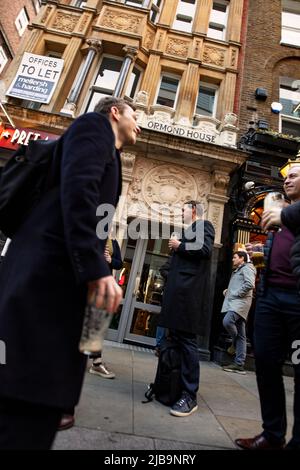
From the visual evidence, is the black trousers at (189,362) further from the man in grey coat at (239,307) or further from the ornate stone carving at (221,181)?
the ornate stone carving at (221,181)

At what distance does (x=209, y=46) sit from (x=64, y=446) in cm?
1170

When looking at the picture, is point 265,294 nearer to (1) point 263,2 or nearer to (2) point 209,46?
(2) point 209,46

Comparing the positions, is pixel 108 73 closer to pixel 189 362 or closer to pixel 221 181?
pixel 221 181

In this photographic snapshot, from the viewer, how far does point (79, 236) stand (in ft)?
3.66

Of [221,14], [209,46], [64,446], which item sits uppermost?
[221,14]

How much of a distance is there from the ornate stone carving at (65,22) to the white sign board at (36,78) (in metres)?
1.95

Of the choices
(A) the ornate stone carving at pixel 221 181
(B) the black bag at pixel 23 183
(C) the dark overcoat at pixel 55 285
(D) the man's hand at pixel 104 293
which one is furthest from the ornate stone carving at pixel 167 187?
(D) the man's hand at pixel 104 293

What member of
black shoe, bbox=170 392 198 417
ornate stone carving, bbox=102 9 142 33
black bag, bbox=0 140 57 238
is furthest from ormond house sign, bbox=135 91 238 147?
black bag, bbox=0 140 57 238

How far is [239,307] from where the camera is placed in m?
5.48

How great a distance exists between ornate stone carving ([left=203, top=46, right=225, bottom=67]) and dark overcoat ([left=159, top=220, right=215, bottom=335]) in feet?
29.0

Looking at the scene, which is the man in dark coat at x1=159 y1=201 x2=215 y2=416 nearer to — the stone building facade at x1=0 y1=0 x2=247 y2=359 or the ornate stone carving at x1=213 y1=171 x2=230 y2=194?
the stone building facade at x1=0 y1=0 x2=247 y2=359

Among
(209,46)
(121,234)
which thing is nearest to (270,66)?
(209,46)

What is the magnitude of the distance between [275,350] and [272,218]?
1053 mm

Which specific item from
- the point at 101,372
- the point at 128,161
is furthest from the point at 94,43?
the point at 101,372
